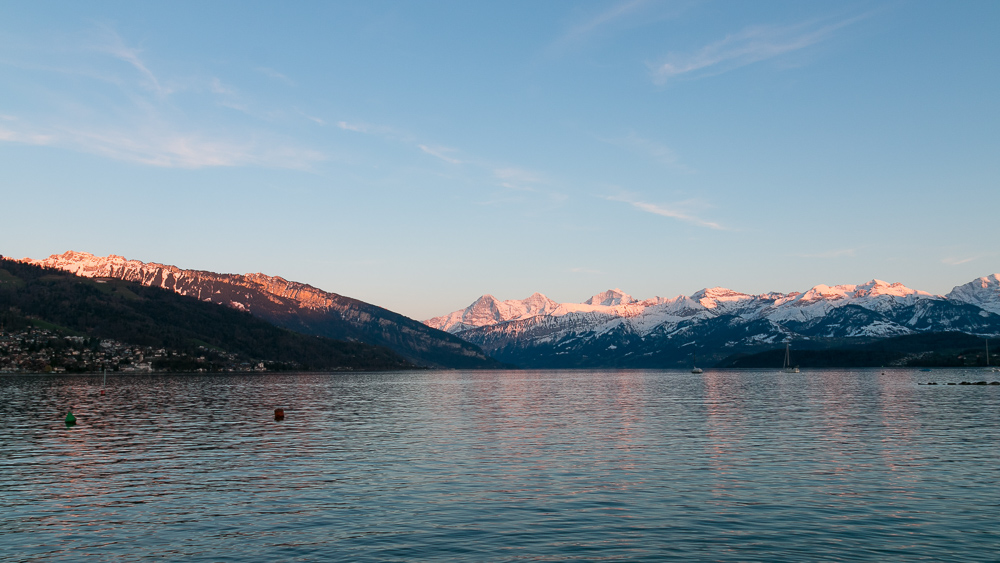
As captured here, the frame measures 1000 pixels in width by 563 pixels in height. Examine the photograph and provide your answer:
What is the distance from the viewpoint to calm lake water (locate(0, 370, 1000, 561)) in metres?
31.4

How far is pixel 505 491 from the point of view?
4422 cm

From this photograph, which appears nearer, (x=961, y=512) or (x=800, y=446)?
(x=961, y=512)

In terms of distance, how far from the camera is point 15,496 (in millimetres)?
43688

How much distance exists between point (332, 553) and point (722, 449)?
42089mm

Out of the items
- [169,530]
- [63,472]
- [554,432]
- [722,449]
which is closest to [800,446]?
[722,449]

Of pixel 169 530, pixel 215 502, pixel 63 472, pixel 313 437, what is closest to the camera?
pixel 169 530

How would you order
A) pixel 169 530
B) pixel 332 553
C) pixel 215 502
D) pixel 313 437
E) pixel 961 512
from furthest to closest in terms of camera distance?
pixel 313 437 → pixel 215 502 → pixel 961 512 → pixel 169 530 → pixel 332 553

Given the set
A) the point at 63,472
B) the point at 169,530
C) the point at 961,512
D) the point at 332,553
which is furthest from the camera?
the point at 63,472

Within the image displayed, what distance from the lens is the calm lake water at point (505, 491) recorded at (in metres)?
31.4

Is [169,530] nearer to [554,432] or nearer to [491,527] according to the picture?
[491,527]

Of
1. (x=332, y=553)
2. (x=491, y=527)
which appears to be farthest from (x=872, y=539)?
(x=332, y=553)

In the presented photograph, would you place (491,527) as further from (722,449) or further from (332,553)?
(722,449)

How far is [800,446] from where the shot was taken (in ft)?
214

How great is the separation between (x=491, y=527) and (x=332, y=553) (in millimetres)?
7938
